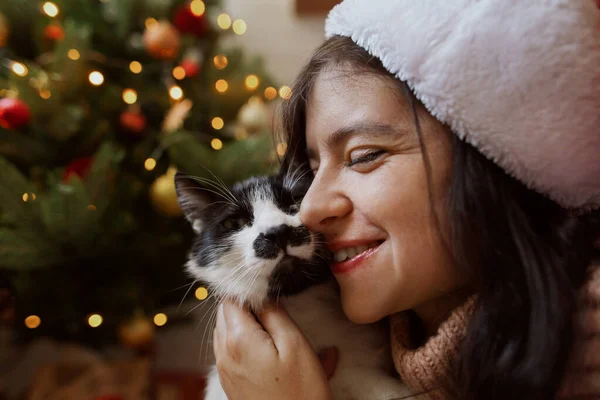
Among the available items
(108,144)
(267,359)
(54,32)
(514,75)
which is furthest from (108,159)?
(514,75)

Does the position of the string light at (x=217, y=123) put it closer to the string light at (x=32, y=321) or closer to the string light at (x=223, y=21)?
the string light at (x=223, y=21)

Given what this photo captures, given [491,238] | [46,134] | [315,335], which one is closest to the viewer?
[491,238]

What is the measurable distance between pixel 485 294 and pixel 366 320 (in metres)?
0.21

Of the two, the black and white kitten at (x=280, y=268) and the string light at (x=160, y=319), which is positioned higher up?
the black and white kitten at (x=280, y=268)

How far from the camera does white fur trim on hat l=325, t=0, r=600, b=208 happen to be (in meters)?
0.63

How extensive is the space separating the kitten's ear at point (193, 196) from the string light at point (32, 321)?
0.75m

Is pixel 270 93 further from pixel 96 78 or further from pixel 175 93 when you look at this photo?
pixel 96 78

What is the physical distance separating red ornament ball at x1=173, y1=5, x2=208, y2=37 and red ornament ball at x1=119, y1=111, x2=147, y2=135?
380 millimetres

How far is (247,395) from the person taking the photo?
2.68ft

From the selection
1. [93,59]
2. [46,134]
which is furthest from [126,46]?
[46,134]

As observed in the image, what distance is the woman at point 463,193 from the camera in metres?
0.64

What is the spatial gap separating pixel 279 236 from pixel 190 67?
3.34ft

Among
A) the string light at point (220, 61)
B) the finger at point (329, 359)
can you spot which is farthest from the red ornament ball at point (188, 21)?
the finger at point (329, 359)

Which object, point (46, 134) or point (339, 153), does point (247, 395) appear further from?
point (46, 134)
